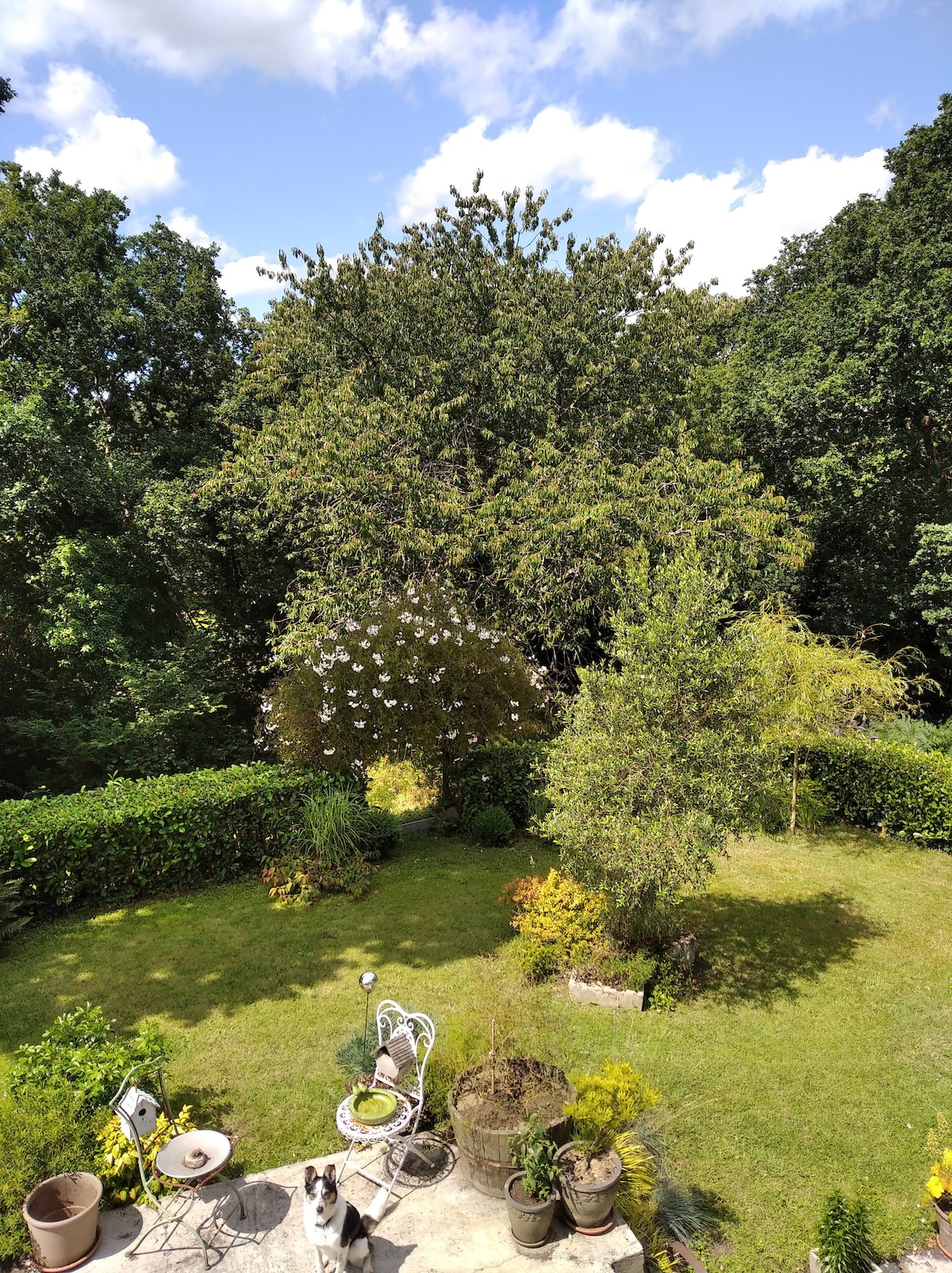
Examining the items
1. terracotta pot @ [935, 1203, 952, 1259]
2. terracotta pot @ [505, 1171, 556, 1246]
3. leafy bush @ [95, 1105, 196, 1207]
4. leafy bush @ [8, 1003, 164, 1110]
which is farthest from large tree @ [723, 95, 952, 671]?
leafy bush @ [95, 1105, 196, 1207]

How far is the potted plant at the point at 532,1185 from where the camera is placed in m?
4.00

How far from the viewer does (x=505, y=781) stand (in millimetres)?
11820

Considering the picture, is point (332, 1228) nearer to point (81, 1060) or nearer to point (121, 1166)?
point (121, 1166)

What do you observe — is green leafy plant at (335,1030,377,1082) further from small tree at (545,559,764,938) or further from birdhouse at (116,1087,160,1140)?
small tree at (545,559,764,938)

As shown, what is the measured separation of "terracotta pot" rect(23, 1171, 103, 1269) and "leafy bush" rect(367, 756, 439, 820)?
9.23m

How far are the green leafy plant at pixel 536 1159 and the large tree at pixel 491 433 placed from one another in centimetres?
866

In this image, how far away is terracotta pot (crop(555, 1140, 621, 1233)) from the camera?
13.3 feet

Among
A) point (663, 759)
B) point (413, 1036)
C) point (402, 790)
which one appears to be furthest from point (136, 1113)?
point (402, 790)

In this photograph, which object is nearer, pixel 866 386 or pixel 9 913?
pixel 9 913

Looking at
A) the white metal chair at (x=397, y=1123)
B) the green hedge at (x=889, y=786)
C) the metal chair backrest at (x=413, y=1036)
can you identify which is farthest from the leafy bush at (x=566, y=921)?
the green hedge at (x=889, y=786)

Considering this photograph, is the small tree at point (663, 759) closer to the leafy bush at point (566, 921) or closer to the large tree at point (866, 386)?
the leafy bush at point (566, 921)

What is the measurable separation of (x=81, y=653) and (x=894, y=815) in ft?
49.9

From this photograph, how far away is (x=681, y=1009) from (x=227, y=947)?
5.01 meters

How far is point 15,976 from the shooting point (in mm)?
7426
